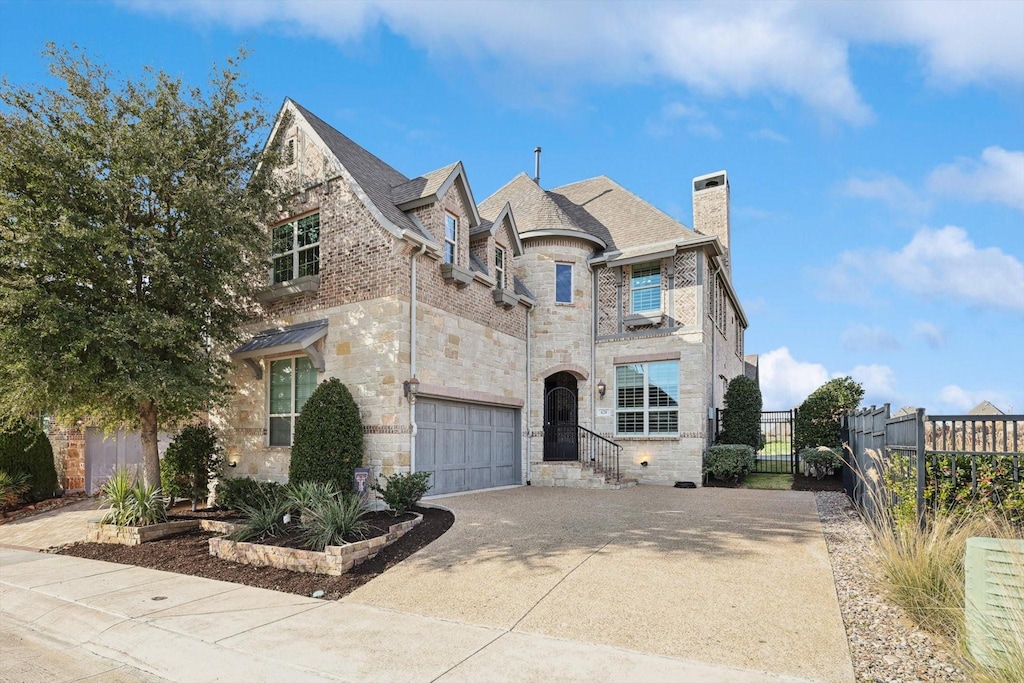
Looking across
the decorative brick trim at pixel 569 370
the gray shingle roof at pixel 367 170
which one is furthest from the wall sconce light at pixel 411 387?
the decorative brick trim at pixel 569 370

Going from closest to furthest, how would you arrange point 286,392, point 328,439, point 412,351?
point 328,439, point 412,351, point 286,392

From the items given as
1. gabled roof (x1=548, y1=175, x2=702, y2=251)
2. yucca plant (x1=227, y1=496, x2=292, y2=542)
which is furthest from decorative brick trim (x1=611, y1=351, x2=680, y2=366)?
yucca plant (x1=227, y1=496, x2=292, y2=542)

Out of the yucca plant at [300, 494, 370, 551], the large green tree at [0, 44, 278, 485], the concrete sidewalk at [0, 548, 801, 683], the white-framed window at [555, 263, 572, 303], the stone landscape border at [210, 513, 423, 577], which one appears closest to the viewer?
the concrete sidewalk at [0, 548, 801, 683]

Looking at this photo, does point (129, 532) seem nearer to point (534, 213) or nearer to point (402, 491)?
point (402, 491)

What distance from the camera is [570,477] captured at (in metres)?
15.6

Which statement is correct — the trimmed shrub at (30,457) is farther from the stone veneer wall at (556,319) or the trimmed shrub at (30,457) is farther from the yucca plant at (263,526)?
the stone veneer wall at (556,319)

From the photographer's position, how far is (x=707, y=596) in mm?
6418

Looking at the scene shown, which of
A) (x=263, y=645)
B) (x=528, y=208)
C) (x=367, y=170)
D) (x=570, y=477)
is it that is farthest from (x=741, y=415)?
(x=263, y=645)

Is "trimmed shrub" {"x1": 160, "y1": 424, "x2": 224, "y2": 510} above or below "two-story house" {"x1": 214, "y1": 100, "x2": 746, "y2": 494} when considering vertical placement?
below

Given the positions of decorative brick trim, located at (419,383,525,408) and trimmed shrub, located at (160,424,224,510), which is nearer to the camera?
decorative brick trim, located at (419,383,525,408)

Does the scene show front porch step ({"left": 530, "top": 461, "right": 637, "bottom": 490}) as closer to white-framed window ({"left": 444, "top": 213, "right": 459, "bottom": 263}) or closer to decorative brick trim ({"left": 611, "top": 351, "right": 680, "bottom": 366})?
decorative brick trim ({"left": 611, "top": 351, "right": 680, "bottom": 366})

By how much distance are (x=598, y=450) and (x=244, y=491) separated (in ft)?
29.8

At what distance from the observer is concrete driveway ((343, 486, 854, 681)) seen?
5.35 metres

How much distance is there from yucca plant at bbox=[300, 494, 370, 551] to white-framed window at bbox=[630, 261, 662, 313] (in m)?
10.7
